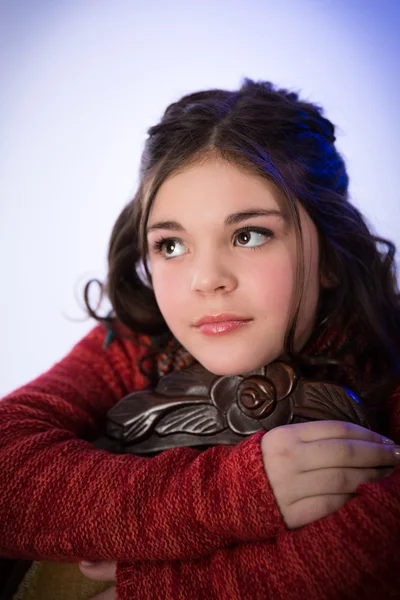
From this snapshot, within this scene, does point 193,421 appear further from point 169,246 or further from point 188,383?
point 169,246

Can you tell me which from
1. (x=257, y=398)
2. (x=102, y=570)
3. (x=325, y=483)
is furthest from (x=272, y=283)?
(x=102, y=570)

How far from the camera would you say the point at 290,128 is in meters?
0.82

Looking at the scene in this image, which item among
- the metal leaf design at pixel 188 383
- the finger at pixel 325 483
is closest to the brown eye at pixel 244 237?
the metal leaf design at pixel 188 383

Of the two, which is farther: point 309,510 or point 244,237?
point 244,237

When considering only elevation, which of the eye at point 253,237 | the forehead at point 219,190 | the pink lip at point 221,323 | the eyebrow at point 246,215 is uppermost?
the forehead at point 219,190

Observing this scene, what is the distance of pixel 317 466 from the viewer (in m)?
0.59

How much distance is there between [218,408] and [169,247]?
0.27 meters

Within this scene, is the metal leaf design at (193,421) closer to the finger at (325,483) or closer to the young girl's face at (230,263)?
the young girl's face at (230,263)

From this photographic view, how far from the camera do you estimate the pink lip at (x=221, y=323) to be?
735 millimetres

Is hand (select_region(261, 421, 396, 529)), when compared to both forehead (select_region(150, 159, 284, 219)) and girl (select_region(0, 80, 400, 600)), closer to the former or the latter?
girl (select_region(0, 80, 400, 600))

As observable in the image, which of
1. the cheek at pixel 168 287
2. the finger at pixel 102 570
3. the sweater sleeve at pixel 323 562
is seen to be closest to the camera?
the sweater sleeve at pixel 323 562

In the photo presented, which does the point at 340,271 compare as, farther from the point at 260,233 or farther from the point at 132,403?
the point at 132,403

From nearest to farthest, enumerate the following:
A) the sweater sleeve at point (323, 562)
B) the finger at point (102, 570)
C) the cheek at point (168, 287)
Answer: the sweater sleeve at point (323, 562) < the finger at point (102, 570) < the cheek at point (168, 287)

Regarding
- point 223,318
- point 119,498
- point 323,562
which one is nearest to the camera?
point 323,562
